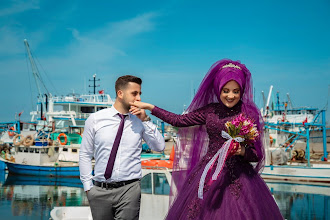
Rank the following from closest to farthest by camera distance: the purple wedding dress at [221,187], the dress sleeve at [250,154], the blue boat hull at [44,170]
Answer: the purple wedding dress at [221,187]
the dress sleeve at [250,154]
the blue boat hull at [44,170]

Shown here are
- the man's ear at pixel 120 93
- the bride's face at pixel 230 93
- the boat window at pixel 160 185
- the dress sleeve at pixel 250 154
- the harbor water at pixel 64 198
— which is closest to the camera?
the dress sleeve at pixel 250 154

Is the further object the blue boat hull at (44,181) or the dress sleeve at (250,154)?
the blue boat hull at (44,181)

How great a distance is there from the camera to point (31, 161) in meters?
21.7

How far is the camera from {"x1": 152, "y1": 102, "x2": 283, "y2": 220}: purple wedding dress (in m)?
2.42

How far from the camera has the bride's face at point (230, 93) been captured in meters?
2.68

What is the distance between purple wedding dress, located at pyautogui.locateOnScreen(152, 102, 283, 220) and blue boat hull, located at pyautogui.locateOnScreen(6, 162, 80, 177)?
58.8 feet

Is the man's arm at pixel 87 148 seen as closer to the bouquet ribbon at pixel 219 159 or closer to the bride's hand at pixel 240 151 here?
the bouquet ribbon at pixel 219 159

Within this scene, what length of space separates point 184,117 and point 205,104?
275 millimetres

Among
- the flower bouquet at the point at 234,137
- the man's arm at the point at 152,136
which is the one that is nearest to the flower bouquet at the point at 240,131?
the flower bouquet at the point at 234,137

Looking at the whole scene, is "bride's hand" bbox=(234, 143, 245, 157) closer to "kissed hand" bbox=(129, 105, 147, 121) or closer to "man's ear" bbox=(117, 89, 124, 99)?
"kissed hand" bbox=(129, 105, 147, 121)

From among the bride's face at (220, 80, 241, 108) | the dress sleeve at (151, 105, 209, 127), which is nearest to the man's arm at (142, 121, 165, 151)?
the dress sleeve at (151, 105, 209, 127)

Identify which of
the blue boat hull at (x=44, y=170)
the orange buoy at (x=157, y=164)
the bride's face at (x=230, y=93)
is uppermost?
the bride's face at (x=230, y=93)

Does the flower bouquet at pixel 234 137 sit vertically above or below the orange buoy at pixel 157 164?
above

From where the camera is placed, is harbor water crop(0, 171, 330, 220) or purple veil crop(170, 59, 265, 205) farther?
harbor water crop(0, 171, 330, 220)
